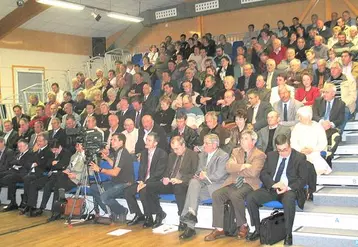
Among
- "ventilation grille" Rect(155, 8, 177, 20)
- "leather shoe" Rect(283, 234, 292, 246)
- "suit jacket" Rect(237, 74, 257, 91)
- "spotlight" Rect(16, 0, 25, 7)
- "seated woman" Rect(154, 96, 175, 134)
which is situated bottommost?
"leather shoe" Rect(283, 234, 292, 246)

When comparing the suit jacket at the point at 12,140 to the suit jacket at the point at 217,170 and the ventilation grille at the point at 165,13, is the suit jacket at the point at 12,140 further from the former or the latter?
the ventilation grille at the point at 165,13

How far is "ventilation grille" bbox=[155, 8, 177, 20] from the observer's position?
1364cm

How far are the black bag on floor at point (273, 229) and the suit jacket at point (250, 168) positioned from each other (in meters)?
0.47

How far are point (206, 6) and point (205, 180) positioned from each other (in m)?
8.80

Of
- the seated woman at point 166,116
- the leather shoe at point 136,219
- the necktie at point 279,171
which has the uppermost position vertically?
the seated woman at point 166,116

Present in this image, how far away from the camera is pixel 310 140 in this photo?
5.14 metres

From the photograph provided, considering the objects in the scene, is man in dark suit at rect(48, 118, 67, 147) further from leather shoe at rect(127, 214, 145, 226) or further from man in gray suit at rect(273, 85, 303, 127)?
man in gray suit at rect(273, 85, 303, 127)

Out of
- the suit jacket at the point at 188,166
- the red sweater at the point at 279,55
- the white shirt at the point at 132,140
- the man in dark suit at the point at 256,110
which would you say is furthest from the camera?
the red sweater at the point at 279,55

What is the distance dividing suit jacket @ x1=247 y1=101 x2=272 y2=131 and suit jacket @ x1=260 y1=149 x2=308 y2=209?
1198mm

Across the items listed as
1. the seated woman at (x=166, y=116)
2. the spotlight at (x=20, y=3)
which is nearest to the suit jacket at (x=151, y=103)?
the seated woman at (x=166, y=116)

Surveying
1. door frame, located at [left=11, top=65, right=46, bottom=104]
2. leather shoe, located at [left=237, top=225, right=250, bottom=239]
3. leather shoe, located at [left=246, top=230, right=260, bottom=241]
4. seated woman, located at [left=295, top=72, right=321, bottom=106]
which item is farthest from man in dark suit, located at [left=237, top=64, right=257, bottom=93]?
door frame, located at [left=11, top=65, right=46, bottom=104]

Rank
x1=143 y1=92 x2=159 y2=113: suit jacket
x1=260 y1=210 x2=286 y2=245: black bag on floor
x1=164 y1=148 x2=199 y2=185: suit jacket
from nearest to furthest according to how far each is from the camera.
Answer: x1=260 y1=210 x2=286 y2=245: black bag on floor < x1=164 y1=148 x2=199 y2=185: suit jacket < x1=143 y1=92 x2=159 y2=113: suit jacket

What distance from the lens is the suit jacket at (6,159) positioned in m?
7.56

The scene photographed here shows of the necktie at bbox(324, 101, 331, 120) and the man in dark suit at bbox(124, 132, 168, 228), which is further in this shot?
the necktie at bbox(324, 101, 331, 120)
